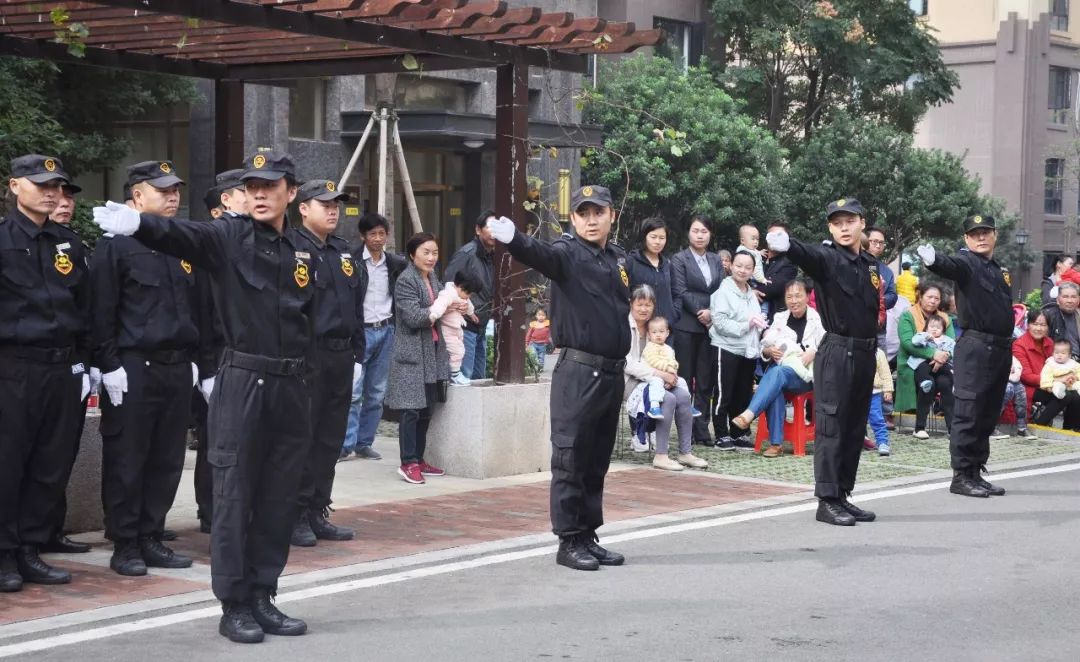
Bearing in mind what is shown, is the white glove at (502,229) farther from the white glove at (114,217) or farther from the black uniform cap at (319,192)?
the white glove at (114,217)

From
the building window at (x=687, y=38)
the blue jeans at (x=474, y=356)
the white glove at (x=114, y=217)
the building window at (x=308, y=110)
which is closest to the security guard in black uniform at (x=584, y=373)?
the white glove at (x=114, y=217)

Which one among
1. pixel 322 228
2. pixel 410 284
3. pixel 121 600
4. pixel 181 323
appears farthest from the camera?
pixel 410 284

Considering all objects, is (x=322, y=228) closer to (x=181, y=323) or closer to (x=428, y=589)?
(x=181, y=323)

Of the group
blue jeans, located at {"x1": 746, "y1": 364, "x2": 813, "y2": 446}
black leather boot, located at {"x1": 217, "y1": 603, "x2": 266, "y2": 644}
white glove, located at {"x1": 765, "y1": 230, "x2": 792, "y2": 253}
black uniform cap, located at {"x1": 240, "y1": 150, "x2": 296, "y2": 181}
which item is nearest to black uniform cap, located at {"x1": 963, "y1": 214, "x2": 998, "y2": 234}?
blue jeans, located at {"x1": 746, "y1": 364, "x2": 813, "y2": 446}

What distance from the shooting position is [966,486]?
38.0 ft

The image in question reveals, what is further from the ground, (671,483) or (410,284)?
(410,284)

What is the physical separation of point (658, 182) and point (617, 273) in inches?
944

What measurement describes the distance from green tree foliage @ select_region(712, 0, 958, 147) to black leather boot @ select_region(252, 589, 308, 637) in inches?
1244

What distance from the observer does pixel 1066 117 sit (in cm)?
5281

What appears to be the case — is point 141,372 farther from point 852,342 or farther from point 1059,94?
point 1059,94

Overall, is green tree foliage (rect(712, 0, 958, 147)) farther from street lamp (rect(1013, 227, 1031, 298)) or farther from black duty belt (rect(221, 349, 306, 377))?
black duty belt (rect(221, 349, 306, 377))

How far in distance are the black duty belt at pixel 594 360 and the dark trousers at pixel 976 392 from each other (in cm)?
385

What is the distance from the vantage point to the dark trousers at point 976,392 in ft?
37.8

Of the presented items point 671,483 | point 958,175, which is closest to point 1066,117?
point 958,175
